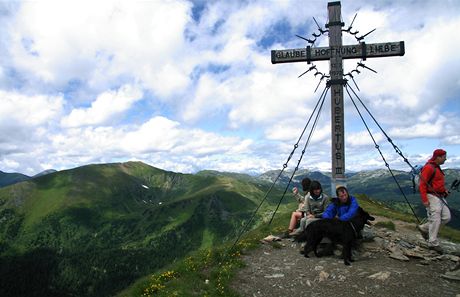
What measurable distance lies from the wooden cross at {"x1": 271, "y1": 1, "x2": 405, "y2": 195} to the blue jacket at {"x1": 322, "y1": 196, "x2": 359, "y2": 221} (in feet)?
7.26

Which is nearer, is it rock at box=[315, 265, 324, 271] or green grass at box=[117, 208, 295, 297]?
green grass at box=[117, 208, 295, 297]

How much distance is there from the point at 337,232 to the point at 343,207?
58.6 inches

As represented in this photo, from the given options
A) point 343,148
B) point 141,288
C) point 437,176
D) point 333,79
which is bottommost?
point 141,288

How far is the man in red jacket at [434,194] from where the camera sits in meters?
13.3

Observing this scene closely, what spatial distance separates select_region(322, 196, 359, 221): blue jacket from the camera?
528 inches

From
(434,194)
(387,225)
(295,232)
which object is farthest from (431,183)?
(387,225)

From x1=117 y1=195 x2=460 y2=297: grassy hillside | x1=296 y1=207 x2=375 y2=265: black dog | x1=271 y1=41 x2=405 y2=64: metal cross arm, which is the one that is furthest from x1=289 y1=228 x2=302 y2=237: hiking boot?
x1=271 y1=41 x2=405 y2=64: metal cross arm

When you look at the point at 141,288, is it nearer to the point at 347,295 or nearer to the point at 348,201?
the point at 347,295

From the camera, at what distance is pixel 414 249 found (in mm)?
13414

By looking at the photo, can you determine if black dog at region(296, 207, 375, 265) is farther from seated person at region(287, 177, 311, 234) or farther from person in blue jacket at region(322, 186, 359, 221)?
seated person at region(287, 177, 311, 234)

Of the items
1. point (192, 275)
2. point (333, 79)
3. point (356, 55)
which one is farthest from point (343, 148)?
point (192, 275)

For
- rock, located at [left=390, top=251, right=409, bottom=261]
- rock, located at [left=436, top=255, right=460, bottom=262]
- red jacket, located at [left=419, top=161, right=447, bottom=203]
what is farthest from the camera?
red jacket, located at [left=419, top=161, right=447, bottom=203]

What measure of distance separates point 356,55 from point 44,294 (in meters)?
228

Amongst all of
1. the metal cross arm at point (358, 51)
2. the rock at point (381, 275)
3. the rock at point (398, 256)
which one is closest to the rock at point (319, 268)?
the rock at point (381, 275)
